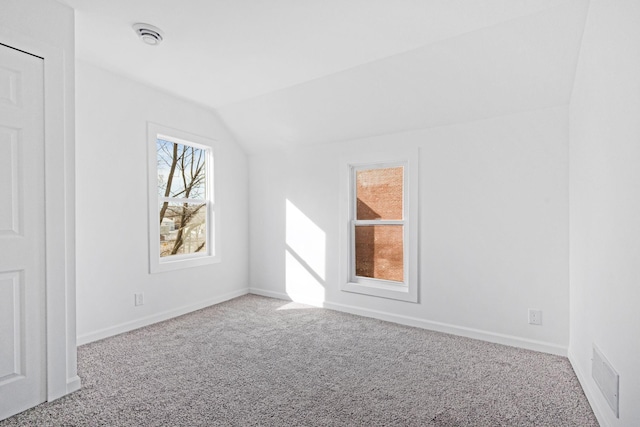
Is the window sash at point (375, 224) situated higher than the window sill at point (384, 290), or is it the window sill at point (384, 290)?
the window sash at point (375, 224)

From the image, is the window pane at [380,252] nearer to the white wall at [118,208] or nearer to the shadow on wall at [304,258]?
the shadow on wall at [304,258]

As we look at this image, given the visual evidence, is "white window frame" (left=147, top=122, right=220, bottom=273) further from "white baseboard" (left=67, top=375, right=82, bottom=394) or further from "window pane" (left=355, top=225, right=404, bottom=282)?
"window pane" (left=355, top=225, right=404, bottom=282)

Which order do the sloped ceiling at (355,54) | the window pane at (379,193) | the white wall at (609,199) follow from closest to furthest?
the white wall at (609,199) < the sloped ceiling at (355,54) < the window pane at (379,193)

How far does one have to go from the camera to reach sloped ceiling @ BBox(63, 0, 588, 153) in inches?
85.5

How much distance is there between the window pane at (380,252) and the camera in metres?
3.67

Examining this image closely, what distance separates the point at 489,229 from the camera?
304cm

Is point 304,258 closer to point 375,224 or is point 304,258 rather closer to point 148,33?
point 375,224

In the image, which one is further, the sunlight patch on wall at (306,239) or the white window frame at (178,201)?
the sunlight patch on wall at (306,239)

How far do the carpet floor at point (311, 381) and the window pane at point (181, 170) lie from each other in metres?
1.54

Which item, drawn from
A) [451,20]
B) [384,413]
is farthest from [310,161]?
[384,413]

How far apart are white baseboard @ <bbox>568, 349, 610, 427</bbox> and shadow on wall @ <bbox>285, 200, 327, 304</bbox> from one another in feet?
8.09

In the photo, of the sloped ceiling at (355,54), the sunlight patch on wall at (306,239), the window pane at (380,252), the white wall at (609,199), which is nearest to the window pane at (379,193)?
the window pane at (380,252)

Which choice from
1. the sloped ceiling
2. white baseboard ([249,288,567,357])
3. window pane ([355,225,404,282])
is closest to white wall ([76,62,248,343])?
the sloped ceiling

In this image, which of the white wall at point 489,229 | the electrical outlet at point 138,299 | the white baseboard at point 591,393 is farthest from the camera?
the electrical outlet at point 138,299
